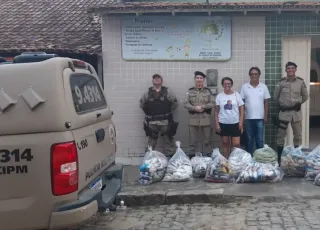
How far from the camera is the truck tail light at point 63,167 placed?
3.97 metres

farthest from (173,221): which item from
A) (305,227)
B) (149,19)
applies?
(149,19)

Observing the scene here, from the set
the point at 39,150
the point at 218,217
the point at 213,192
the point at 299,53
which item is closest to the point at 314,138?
the point at 299,53

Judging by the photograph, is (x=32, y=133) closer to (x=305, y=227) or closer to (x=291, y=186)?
(x=305, y=227)

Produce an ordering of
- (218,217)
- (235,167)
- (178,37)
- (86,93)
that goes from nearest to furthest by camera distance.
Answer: (86,93) → (218,217) → (235,167) → (178,37)

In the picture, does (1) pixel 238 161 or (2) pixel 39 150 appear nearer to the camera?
(2) pixel 39 150

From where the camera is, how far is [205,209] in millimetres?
6418

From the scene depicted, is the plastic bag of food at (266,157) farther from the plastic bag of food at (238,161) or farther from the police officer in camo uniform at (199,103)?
the police officer in camo uniform at (199,103)

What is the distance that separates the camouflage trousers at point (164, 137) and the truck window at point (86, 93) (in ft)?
8.85

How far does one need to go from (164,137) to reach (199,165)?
116 cm

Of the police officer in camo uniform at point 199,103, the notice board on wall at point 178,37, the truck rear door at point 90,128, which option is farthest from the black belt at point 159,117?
the truck rear door at point 90,128

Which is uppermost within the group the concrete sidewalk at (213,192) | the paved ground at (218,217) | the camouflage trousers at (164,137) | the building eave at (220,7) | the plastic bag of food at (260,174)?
the building eave at (220,7)

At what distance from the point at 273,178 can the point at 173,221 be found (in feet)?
7.26

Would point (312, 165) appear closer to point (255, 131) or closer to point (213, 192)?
point (255, 131)

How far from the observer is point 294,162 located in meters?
7.59
